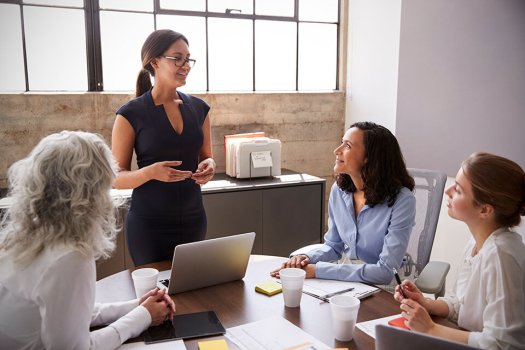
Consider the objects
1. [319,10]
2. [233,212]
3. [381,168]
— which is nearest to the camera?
[381,168]

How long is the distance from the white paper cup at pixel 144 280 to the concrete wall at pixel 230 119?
220 centimetres

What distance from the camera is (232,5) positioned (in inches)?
158

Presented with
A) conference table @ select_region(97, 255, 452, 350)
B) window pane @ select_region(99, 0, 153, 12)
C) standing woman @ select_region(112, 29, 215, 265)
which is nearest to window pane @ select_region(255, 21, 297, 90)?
window pane @ select_region(99, 0, 153, 12)

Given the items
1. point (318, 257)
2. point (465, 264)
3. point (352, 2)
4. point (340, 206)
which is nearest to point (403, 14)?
point (352, 2)

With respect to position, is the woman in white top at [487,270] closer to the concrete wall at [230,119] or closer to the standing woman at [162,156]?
the standing woman at [162,156]

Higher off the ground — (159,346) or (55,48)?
(55,48)

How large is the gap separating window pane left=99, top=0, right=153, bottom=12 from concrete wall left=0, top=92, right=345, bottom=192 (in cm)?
65

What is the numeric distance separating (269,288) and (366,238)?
552 mm

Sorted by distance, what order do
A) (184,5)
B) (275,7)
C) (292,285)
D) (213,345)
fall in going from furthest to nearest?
(275,7) < (184,5) < (292,285) < (213,345)

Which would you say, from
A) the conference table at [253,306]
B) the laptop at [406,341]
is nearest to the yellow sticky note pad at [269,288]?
the conference table at [253,306]

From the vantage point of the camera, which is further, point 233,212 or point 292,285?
point 233,212

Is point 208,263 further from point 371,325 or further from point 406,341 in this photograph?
point 406,341

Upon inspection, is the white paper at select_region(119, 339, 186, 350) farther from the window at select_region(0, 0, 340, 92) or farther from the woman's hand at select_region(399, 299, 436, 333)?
the window at select_region(0, 0, 340, 92)

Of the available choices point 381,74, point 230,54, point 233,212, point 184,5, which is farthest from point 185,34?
point 381,74
